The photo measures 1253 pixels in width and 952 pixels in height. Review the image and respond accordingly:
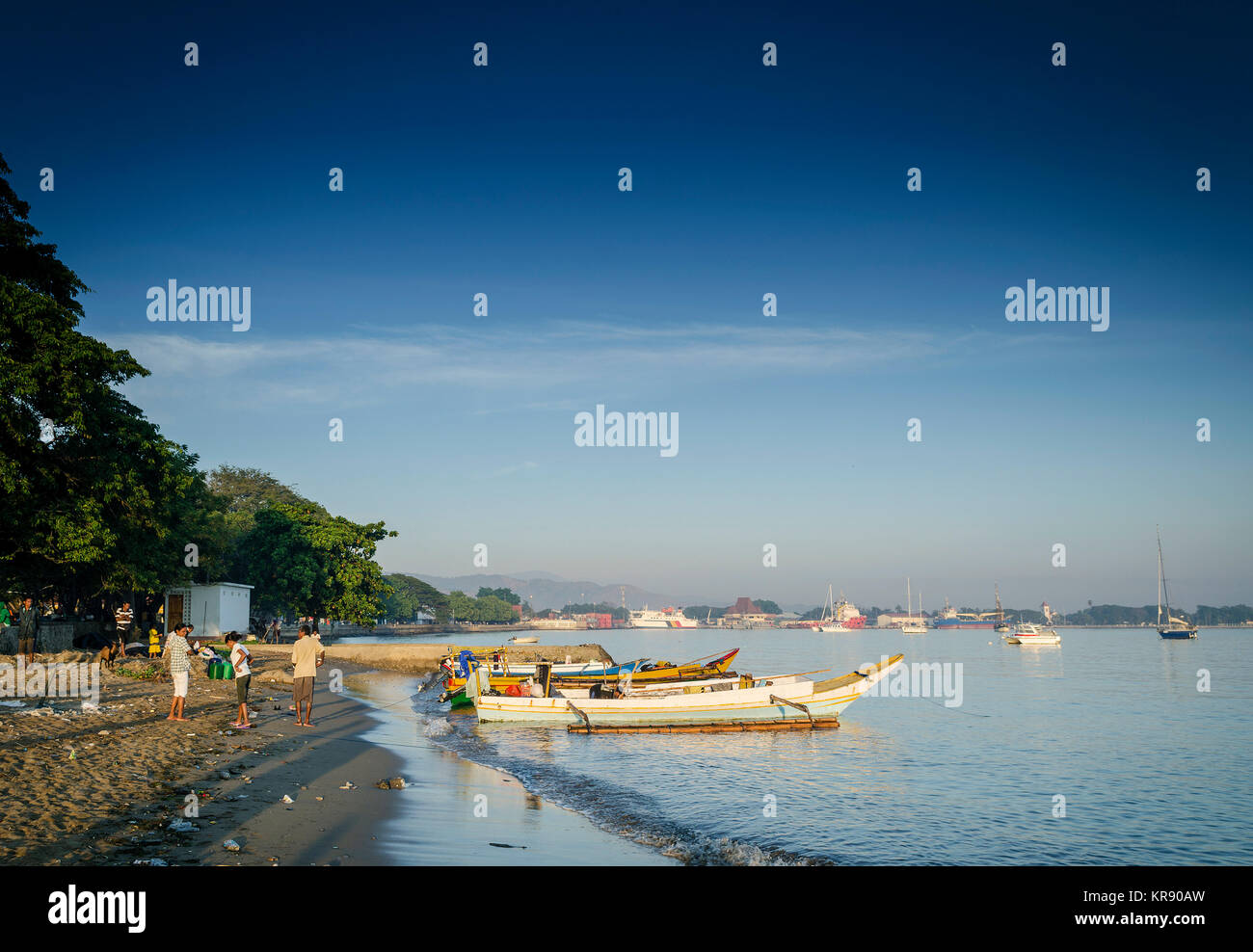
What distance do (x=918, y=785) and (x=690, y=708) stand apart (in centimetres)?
970

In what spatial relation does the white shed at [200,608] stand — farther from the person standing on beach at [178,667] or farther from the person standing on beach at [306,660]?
the person standing on beach at [178,667]

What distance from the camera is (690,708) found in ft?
90.5

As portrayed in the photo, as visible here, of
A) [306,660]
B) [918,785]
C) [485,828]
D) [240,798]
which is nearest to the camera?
[240,798]

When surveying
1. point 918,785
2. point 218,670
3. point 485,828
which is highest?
point 218,670

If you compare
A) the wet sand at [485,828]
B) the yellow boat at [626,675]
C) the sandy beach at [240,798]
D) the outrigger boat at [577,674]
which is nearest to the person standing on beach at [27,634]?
the sandy beach at [240,798]

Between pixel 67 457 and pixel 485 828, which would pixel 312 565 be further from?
pixel 485 828

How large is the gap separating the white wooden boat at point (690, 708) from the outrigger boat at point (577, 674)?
4.67ft

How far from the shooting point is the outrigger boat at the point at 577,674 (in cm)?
3028

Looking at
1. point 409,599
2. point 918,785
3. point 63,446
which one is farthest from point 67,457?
point 409,599

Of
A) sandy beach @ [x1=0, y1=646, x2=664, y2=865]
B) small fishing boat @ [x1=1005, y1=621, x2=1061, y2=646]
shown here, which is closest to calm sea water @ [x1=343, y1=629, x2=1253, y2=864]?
sandy beach @ [x1=0, y1=646, x2=664, y2=865]

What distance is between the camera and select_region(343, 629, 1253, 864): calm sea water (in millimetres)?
13859

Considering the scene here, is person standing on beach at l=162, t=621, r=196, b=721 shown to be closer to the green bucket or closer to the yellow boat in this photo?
the green bucket

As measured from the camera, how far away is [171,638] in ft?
55.1
